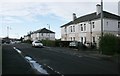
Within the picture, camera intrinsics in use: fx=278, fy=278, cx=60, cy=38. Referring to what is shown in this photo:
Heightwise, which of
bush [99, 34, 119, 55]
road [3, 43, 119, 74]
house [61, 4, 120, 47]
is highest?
house [61, 4, 120, 47]

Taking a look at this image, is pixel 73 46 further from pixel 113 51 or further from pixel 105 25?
pixel 113 51

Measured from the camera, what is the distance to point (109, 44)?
33531 millimetres

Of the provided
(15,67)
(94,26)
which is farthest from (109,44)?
(94,26)

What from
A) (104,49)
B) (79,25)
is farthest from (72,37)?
(104,49)

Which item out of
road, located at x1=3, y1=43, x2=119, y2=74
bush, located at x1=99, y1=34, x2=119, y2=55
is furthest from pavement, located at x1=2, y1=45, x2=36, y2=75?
bush, located at x1=99, y1=34, x2=119, y2=55

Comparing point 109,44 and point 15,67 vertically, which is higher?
point 109,44

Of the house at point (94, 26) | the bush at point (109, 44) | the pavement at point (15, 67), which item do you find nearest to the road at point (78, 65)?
the pavement at point (15, 67)

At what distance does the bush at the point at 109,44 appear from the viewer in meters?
33.4

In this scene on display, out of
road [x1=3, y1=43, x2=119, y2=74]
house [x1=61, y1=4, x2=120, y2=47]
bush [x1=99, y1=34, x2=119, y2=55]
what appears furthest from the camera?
house [x1=61, y1=4, x2=120, y2=47]

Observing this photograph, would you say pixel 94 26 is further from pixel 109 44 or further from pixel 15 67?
pixel 15 67

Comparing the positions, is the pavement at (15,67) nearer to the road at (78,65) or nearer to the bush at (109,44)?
the road at (78,65)

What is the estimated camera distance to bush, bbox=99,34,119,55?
3341cm

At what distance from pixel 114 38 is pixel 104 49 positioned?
1876 millimetres

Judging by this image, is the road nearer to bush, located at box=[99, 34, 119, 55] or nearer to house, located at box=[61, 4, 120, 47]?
bush, located at box=[99, 34, 119, 55]
